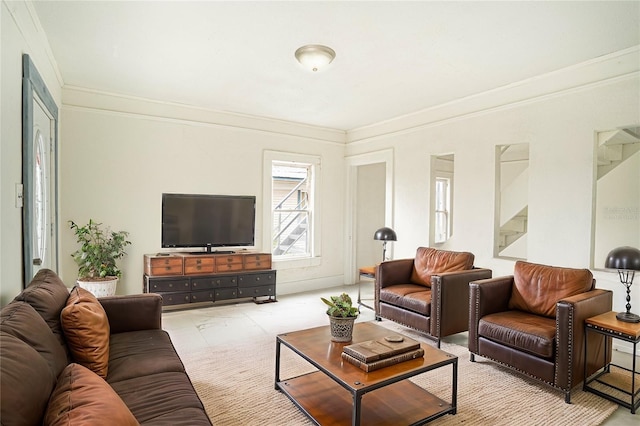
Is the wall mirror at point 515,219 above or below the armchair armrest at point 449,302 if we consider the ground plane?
above

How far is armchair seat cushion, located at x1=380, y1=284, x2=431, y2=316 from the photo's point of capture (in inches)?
145

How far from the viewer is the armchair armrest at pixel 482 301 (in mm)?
3143

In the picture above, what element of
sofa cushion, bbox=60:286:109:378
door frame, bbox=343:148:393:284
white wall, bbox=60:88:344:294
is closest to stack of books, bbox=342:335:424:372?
sofa cushion, bbox=60:286:109:378

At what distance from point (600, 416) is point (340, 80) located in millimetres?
3586

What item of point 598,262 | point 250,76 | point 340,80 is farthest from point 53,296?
point 598,262

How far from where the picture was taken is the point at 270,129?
5.75 m

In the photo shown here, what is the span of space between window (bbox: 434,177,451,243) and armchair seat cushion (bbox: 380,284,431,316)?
4.04 metres

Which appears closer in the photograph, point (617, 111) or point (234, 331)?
point (617, 111)

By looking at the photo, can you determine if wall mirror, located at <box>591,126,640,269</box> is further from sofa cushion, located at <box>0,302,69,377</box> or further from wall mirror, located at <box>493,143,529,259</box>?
sofa cushion, located at <box>0,302,69,377</box>

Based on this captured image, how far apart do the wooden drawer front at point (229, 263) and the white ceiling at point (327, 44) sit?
6.88 ft

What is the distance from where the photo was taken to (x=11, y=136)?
7.25 ft

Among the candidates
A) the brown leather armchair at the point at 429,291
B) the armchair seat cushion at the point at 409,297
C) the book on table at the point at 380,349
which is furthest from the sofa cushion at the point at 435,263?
the book on table at the point at 380,349

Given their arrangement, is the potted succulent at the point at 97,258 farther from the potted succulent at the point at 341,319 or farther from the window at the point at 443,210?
the window at the point at 443,210

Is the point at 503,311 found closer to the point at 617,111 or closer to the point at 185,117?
the point at 617,111
